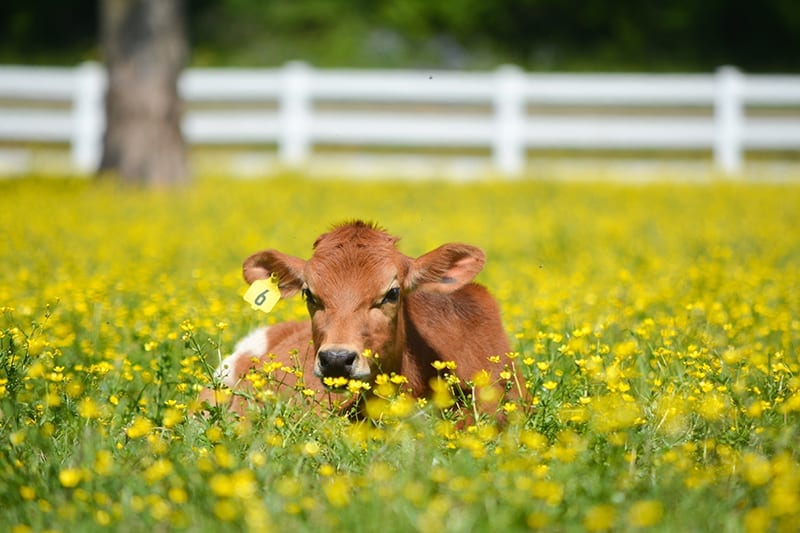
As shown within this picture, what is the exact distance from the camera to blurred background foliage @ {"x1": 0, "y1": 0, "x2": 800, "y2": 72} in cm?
2652

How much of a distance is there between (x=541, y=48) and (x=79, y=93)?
1402 cm

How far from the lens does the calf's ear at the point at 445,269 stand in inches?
169

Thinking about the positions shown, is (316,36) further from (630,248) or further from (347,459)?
(347,459)

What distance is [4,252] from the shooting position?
790 cm

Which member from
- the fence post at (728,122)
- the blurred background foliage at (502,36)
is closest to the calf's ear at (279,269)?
the fence post at (728,122)

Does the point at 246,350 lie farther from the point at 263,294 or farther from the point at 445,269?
the point at 445,269

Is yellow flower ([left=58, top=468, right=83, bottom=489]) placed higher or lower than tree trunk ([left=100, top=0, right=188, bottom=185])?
lower

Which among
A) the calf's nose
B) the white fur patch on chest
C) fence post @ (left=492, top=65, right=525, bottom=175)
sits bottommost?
the white fur patch on chest

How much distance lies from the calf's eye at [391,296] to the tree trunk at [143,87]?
30.5ft

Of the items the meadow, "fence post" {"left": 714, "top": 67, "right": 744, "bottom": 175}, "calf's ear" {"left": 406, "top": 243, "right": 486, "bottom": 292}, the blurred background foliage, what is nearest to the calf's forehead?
"calf's ear" {"left": 406, "top": 243, "right": 486, "bottom": 292}

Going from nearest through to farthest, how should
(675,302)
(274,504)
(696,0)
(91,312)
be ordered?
1. (274,504)
2. (91,312)
3. (675,302)
4. (696,0)

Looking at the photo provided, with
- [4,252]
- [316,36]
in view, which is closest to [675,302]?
[4,252]

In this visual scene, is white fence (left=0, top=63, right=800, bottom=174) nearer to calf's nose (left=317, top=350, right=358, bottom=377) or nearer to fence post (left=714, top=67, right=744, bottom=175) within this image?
fence post (left=714, top=67, right=744, bottom=175)

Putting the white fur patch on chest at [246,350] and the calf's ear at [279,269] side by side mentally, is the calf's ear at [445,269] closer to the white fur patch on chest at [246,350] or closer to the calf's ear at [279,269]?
the calf's ear at [279,269]
